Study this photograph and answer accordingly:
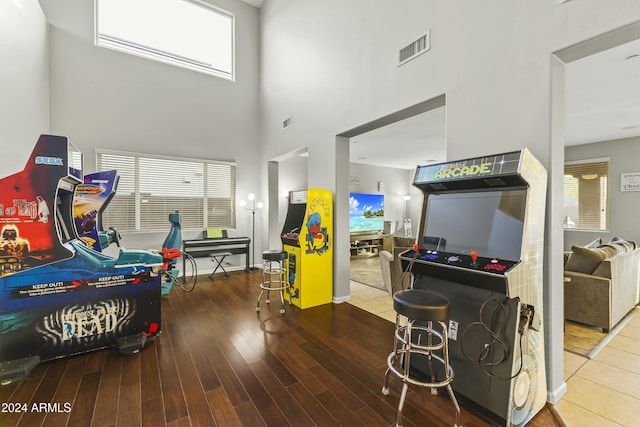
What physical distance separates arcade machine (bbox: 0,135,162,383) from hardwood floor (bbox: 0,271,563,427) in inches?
6.3

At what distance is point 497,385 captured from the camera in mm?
1688

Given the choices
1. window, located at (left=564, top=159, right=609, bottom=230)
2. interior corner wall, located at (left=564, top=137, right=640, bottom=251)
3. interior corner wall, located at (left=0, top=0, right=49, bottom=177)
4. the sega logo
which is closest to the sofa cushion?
interior corner wall, located at (left=564, top=137, right=640, bottom=251)

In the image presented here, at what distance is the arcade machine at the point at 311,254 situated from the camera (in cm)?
368

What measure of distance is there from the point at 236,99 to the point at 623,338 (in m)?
7.07

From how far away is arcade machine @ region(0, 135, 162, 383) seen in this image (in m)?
2.25

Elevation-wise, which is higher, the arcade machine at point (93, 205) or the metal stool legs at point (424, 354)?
the arcade machine at point (93, 205)

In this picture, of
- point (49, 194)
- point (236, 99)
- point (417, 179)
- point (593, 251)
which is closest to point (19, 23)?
point (49, 194)

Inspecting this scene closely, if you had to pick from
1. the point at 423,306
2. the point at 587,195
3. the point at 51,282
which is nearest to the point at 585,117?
the point at 587,195

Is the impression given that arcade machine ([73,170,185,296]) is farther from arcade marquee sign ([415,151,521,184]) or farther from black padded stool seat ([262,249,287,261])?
arcade marquee sign ([415,151,521,184])

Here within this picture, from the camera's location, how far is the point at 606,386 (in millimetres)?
2084

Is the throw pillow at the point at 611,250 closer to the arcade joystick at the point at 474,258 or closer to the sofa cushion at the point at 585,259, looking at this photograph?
the sofa cushion at the point at 585,259

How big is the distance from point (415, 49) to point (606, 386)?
334 centimetres

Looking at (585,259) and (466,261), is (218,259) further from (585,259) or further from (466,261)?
(585,259)

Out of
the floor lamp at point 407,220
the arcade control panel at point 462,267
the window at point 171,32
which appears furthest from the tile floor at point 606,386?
the window at point 171,32
